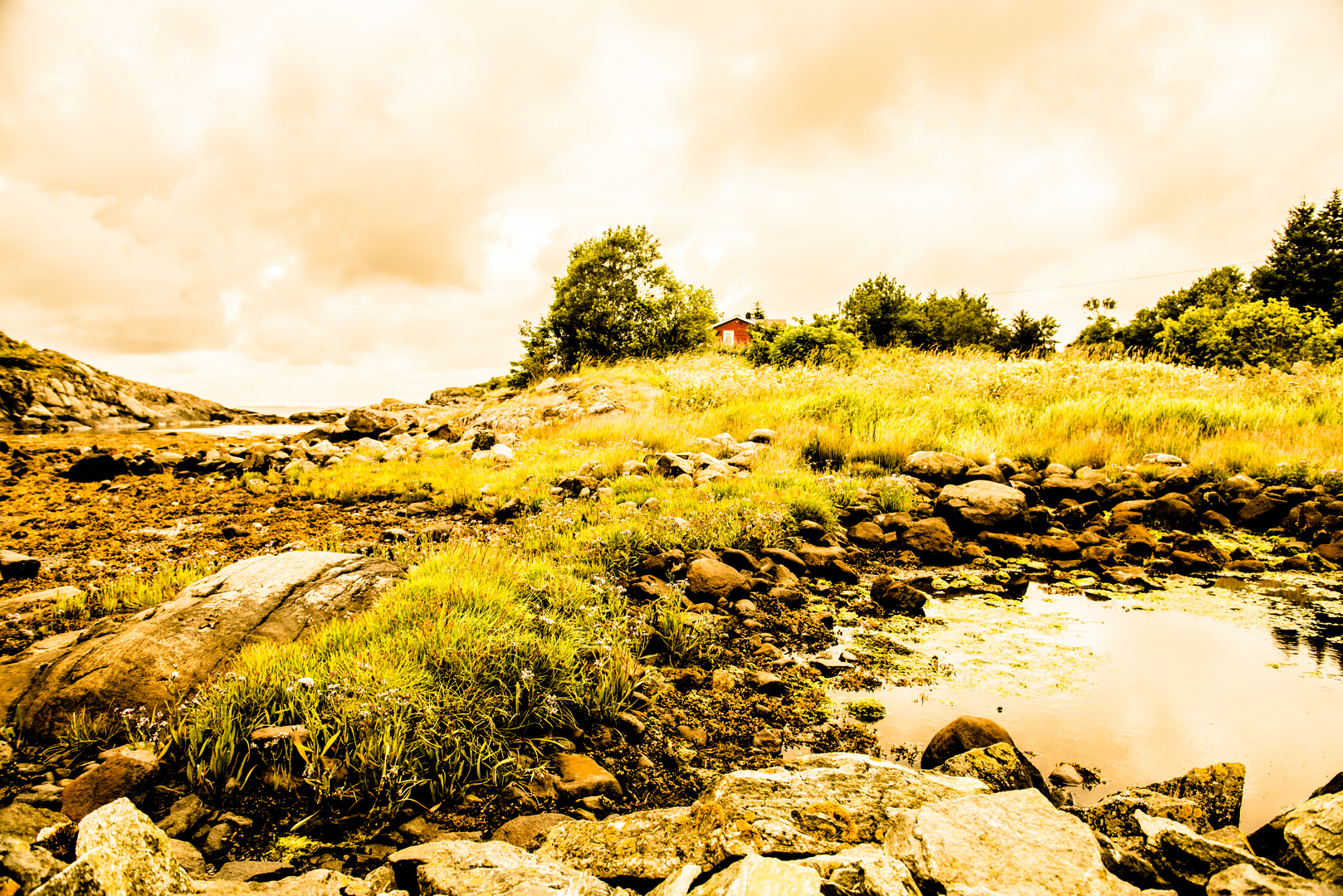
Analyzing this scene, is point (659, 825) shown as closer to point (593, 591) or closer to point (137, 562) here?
point (593, 591)

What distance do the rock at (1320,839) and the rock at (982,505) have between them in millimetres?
5229

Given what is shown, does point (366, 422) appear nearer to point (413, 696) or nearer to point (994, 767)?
point (413, 696)

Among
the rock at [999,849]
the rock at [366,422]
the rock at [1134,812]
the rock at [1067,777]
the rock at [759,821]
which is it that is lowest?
the rock at [1067,777]

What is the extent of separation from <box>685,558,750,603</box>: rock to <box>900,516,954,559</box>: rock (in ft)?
7.86

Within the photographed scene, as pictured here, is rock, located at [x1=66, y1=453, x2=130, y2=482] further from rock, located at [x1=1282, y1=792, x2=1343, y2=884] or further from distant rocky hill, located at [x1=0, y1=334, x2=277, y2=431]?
distant rocky hill, located at [x1=0, y1=334, x2=277, y2=431]

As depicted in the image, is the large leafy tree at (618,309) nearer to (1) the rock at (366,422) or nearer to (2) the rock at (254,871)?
(1) the rock at (366,422)

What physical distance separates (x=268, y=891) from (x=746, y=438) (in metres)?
10.1

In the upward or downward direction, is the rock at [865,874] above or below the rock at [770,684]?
above

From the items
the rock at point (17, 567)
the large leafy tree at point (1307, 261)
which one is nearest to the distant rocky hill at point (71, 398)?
the rock at point (17, 567)

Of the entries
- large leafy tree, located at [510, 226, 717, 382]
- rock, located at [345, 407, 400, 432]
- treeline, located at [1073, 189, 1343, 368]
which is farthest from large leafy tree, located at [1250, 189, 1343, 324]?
rock, located at [345, 407, 400, 432]

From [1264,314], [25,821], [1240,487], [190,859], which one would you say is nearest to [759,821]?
[190,859]

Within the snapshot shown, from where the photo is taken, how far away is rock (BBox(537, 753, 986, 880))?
1812 millimetres

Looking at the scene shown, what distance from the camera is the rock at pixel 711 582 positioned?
459cm

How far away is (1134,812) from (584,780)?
2092 millimetres
